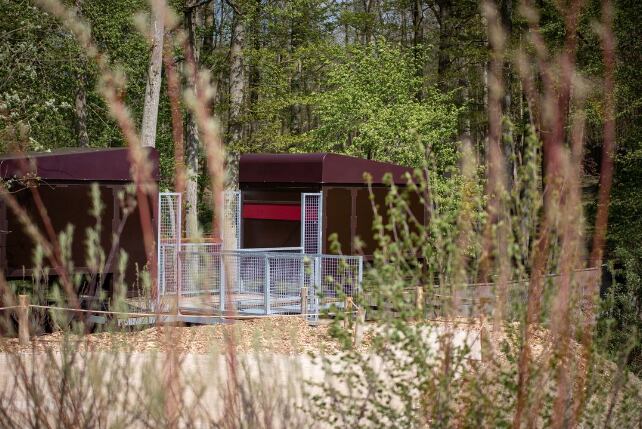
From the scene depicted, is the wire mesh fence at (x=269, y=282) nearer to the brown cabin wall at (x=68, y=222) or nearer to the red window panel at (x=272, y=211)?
the brown cabin wall at (x=68, y=222)

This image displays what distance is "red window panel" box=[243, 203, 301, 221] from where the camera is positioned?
49.9ft

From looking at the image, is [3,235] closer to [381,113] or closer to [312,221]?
[312,221]

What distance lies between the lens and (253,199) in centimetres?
1574

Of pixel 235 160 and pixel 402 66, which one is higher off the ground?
pixel 402 66

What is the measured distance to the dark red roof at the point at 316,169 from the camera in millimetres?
14586

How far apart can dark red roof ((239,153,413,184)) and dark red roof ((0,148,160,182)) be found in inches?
109

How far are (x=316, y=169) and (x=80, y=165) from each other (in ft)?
12.6

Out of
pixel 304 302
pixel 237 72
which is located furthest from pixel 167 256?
pixel 237 72

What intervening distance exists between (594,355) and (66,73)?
17370 millimetres

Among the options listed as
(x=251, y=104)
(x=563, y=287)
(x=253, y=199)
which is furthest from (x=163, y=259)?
(x=251, y=104)

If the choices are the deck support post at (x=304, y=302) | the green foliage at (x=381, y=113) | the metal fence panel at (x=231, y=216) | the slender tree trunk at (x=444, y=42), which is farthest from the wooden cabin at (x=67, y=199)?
the slender tree trunk at (x=444, y=42)

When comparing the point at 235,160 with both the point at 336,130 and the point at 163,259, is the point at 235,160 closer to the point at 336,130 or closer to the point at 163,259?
the point at 336,130

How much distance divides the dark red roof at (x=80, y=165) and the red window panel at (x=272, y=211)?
307 cm

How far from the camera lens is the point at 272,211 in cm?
1541
